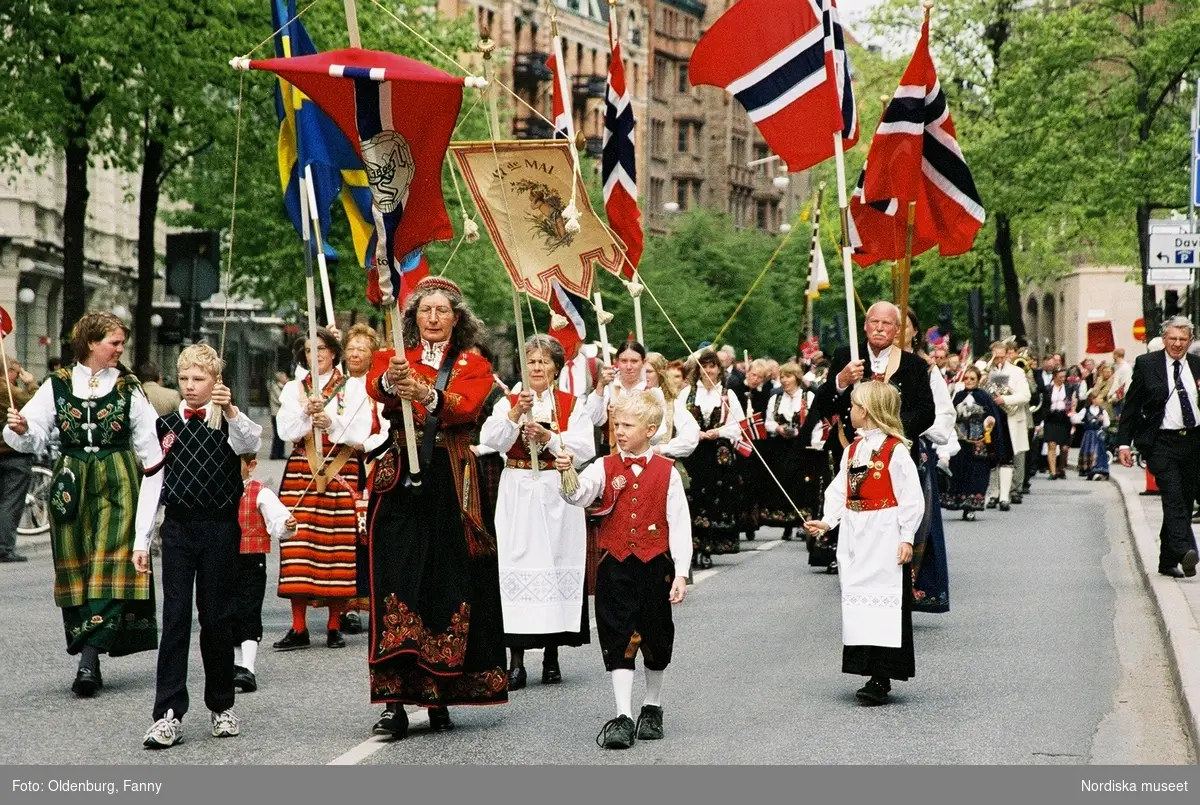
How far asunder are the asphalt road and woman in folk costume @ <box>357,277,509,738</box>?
272 millimetres

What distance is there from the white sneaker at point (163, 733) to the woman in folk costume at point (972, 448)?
54.1 ft

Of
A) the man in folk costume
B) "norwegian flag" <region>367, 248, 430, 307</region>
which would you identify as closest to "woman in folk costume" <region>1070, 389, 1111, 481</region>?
the man in folk costume

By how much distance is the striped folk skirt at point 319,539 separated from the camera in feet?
40.1

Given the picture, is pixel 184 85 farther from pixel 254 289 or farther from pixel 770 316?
pixel 770 316

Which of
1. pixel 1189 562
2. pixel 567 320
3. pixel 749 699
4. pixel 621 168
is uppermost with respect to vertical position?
pixel 621 168

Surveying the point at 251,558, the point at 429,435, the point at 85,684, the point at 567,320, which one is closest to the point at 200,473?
the point at 429,435

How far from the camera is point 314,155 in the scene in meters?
12.2

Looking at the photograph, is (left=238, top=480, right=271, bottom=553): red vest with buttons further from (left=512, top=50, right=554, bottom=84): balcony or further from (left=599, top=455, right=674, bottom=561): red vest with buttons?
(left=512, top=50, right=554, bottom=84): balcony

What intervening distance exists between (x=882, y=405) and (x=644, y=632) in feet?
6.57

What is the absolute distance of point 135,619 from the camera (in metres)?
10.8

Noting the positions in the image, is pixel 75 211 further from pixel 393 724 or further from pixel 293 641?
pixel 393 724

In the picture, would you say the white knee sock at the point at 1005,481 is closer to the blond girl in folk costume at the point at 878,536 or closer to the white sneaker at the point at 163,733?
Answer: the blond girl in folk costume at the point at 878,536

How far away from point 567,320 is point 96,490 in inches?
145

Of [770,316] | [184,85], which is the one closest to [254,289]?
[184,85]
